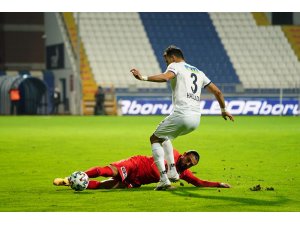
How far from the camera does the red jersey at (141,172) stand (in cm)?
1158

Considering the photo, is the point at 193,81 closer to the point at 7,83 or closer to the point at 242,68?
the point at 7,83

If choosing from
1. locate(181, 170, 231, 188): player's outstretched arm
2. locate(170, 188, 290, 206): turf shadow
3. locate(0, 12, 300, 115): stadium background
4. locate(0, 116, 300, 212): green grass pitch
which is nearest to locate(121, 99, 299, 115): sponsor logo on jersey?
locate(0, 12, 300, 115): stadium background

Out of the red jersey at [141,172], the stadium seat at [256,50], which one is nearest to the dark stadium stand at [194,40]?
the stadium seat at [256,50]

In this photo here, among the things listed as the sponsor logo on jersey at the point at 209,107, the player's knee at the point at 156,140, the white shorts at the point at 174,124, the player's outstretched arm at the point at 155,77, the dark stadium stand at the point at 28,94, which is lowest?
the player's knee at the point at 156,140

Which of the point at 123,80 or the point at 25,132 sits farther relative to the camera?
the point at 123,80

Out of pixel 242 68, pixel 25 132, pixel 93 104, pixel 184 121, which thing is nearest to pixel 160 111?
pixel 93 104

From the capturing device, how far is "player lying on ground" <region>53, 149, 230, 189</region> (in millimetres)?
11531

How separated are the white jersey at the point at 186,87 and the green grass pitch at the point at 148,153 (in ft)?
3.92

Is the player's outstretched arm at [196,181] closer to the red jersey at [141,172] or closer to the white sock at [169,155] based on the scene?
the red jersey at [141,172]

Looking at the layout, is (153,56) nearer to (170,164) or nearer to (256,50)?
(256,50)

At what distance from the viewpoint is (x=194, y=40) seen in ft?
177

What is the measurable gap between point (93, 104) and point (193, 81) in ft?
121

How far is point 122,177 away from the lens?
1162cm

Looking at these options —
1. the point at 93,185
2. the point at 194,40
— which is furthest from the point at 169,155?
the point at 194,40
